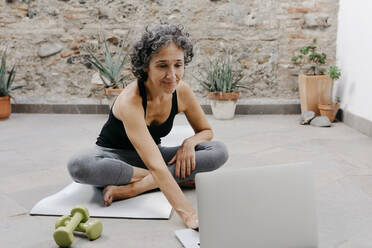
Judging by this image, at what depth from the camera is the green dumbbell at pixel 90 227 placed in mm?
1630

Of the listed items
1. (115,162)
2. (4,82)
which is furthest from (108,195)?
(4,82)

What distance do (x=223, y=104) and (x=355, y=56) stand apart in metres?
1.41

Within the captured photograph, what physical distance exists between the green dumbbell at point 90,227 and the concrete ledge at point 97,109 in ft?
10.2

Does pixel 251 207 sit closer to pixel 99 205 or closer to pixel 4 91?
pixel 99 205

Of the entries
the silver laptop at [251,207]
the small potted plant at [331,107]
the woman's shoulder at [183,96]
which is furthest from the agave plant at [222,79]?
the silver laptop at [251,207]

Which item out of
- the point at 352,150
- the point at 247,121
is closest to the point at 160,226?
the point at 352,150

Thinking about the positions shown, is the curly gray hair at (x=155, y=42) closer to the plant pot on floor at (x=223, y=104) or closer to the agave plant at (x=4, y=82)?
the plant pot on floor at (x=223, y=104)

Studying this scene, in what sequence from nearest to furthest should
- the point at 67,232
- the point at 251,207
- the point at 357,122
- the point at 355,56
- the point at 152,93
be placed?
the point at 251,207 < the point at 67,232 < the point at 152,93 < the point at 357,122 < the point at 355,56

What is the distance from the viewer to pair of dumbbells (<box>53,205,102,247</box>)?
1.55 metres

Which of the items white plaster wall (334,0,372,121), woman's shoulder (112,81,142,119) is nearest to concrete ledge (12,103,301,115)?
white plaster wall (334,0,372,121)

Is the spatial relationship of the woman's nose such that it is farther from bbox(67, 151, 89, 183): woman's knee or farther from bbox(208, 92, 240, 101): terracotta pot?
bbox(208, 92, 240, 101): terracotta pot

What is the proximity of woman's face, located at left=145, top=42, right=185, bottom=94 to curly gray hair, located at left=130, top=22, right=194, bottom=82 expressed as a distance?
0.8 inches

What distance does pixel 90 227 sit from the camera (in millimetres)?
1627

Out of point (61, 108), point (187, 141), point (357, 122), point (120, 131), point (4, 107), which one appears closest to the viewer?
point (120, 131)
